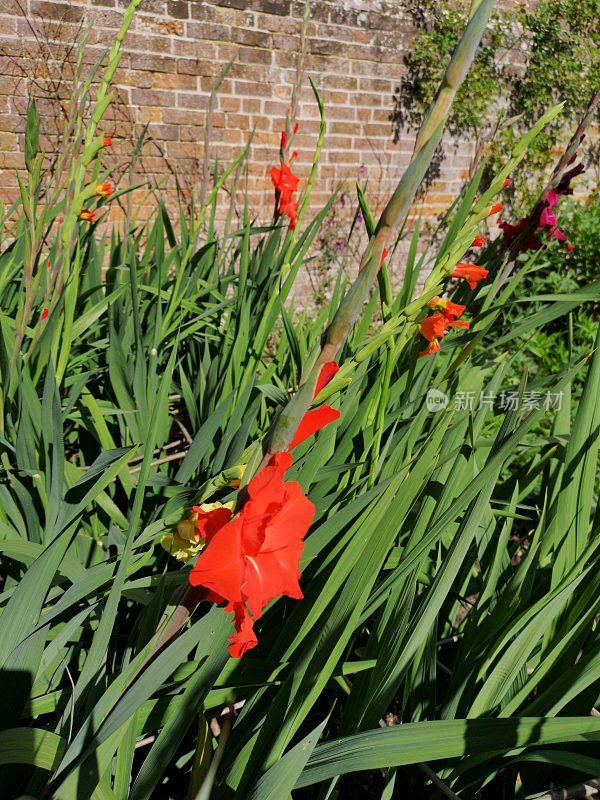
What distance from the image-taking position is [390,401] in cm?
119

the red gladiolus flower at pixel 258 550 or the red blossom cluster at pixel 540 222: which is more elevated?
the red blossom cluster at pixel 540 222

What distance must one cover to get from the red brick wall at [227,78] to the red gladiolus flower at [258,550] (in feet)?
9.44

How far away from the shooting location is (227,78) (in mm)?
3689

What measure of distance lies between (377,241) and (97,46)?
3467 millimetres

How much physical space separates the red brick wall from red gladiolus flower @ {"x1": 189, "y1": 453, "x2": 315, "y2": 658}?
288 centimetres

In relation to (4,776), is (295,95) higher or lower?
higher

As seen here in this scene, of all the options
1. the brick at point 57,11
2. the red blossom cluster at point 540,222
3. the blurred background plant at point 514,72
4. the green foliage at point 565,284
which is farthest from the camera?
the blurred background plant at point 514,72

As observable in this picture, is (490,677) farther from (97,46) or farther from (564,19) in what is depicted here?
(564,19)

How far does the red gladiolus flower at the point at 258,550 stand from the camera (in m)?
0.47

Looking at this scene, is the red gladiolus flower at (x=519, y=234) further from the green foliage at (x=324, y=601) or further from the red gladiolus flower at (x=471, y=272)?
the red gladiolus flower at (x=471, y=272)

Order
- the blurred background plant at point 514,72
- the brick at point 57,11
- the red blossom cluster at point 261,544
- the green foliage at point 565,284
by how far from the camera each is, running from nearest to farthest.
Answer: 1. the red blossom cluster at point 261,544
2. the brick at point 57,11
3. the green foliage at point 565,284
4. the blurred background plant at point 514,72

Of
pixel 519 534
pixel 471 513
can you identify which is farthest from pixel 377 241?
pixel 519 534

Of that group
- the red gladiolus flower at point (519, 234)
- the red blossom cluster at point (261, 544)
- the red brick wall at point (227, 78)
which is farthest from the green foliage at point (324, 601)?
the red brick wall at point (227, 78)

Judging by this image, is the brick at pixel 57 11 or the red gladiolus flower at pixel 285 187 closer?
the red gladiolus flower at pixel 285 187
